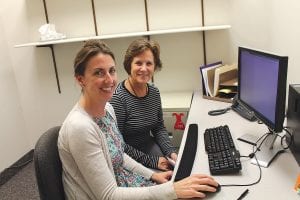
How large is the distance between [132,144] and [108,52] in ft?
2.54

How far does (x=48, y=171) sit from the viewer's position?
110cm

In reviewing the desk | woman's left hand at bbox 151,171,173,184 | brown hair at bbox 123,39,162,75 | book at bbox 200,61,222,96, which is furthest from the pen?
book at bbox 200,61,222,96

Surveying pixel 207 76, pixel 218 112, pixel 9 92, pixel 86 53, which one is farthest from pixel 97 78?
pixel 9 92

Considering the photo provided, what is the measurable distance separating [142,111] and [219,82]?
83 centimetres

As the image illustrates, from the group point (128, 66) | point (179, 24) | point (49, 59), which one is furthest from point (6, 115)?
point (179, 24)

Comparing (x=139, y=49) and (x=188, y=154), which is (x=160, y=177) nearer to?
(x=188, y=154)

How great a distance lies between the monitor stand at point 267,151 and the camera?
1284 millimetres

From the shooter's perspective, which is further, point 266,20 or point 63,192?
point 266,20

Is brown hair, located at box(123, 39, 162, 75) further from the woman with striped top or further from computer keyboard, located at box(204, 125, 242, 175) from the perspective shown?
computer keyboard, located at box(204, 125, 242, 175)

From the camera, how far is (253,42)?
2.57 meters

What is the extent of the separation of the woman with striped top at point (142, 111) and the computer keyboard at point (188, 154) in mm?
213

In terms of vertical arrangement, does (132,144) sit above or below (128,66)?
below

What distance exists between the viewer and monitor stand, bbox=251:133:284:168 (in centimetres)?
128

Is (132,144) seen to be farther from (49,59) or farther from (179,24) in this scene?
(49,59)
